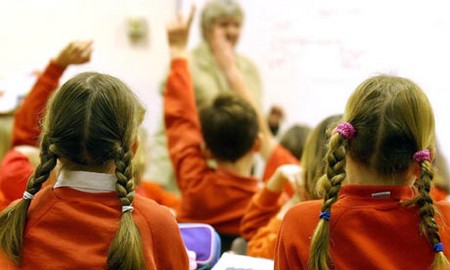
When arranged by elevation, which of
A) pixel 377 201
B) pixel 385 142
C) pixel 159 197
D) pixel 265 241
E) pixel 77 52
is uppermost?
pixel 77 52

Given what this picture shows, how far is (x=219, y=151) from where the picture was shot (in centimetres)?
209

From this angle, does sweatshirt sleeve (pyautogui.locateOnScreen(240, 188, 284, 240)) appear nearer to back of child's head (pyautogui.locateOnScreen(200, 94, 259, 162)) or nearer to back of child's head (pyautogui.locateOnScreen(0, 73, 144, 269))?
back of child's head (pyautogui.locateOnScreen(200, 94, 259, 162))

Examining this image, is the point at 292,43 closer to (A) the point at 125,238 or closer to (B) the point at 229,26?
(B) the point at 229,26

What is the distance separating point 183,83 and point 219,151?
0.26 m

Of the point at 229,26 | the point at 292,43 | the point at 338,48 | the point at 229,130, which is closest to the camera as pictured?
the point at 229,130

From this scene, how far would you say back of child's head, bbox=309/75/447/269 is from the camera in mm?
1232

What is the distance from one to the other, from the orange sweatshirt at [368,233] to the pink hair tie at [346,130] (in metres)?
0.10

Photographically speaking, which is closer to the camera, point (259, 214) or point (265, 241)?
point (265, 241)

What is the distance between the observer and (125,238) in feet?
3.94

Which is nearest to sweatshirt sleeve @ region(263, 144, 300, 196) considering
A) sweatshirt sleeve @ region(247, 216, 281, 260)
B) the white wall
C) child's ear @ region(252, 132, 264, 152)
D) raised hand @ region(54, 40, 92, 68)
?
child's ear @ region(252, 132, 264, 152)

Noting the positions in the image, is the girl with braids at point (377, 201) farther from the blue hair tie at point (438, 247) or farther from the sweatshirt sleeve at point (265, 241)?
the sweatshirt sleeve at point (265, 241)

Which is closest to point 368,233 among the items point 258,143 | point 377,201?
point 377,201

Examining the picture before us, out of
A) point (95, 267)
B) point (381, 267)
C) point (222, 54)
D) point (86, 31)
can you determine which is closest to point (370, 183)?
point (381, 267)

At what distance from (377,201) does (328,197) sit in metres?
0.11
